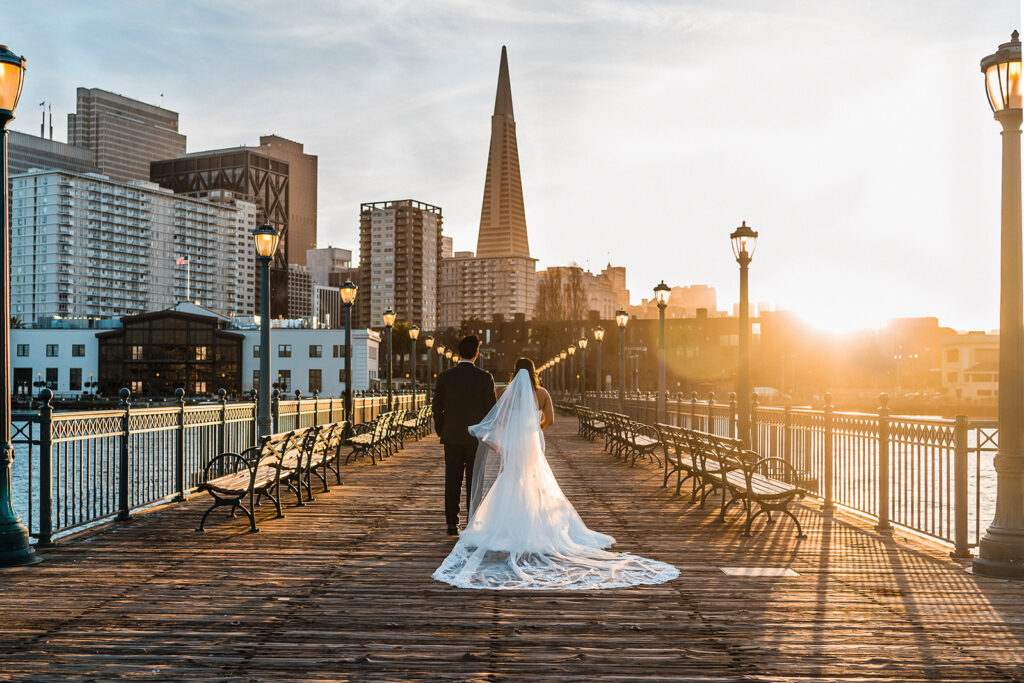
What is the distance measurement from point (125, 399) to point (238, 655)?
697 centimetres

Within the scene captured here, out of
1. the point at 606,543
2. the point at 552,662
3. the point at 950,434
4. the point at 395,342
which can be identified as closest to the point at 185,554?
the point at 606,543

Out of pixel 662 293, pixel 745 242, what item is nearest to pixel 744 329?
pixel 745 242

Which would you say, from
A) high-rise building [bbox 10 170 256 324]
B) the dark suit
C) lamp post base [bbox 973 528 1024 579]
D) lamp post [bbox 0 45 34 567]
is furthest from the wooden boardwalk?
high-rise building [bbox 10 170 256 324]

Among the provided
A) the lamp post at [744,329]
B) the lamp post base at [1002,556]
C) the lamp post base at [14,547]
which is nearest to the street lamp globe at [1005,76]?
the lamp post base at [1002,556]

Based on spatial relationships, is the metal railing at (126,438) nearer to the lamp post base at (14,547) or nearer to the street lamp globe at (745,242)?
the lamp post base at (14,547)

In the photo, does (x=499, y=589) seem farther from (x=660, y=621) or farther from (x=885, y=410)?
(x=885, y=410)

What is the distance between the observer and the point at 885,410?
9.88 meters

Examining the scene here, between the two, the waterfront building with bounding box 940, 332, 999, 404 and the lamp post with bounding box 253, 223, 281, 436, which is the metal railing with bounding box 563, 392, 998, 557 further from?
the waterfront building with bounding box 940, 332, 999, 404

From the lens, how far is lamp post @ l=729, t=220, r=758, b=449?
1477 centimetres

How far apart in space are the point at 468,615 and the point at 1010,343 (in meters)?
5.74

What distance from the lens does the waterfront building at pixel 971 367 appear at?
11744 cm

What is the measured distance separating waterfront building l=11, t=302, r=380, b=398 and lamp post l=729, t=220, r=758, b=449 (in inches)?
3138

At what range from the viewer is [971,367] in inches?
4823

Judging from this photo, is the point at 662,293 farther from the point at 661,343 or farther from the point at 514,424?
the point at 514,424
